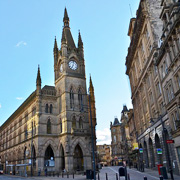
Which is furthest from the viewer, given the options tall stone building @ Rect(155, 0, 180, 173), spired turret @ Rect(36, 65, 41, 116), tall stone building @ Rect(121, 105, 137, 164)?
tall stone building @ Rect(121, 105, 137, 164)

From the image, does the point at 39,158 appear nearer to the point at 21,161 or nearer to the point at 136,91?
the point at 21,161

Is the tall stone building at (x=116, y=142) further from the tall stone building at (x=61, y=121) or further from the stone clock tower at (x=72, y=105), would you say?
the stone clock tower at (x=72, y=105)

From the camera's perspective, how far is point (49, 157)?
52031 mm

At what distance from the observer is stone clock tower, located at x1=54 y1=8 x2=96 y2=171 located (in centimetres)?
4859

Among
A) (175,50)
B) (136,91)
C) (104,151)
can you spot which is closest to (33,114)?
(136,91)

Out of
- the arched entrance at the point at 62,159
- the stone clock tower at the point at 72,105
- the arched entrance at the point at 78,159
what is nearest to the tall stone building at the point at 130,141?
the arched entrance at the point at 78,159

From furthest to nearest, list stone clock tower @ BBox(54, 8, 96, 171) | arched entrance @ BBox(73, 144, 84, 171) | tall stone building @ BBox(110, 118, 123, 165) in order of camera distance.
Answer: tall stone building @ BBox(110, 118, 123, 165) → arched entrance @ BBox(73, 144, 84, 171) → stone clock tower @ BBox(54, 8, 96, 171)

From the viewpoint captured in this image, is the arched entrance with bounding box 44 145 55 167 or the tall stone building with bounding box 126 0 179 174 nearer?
the tall stone building with bounding box 126 0 179 174

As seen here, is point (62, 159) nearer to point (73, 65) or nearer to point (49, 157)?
point (49, 157)

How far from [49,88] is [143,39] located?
28.1 metres

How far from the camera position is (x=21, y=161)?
58.3m

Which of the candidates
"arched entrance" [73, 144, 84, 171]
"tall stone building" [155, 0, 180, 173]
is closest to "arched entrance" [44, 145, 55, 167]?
"arched entrance" [73, 144, 84, 171]

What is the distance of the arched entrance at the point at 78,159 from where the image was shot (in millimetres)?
49947

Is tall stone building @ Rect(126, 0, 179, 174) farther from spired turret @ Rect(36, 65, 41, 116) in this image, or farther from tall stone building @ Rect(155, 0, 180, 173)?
spired turret @ Rect(36, 65, 41, 116)
